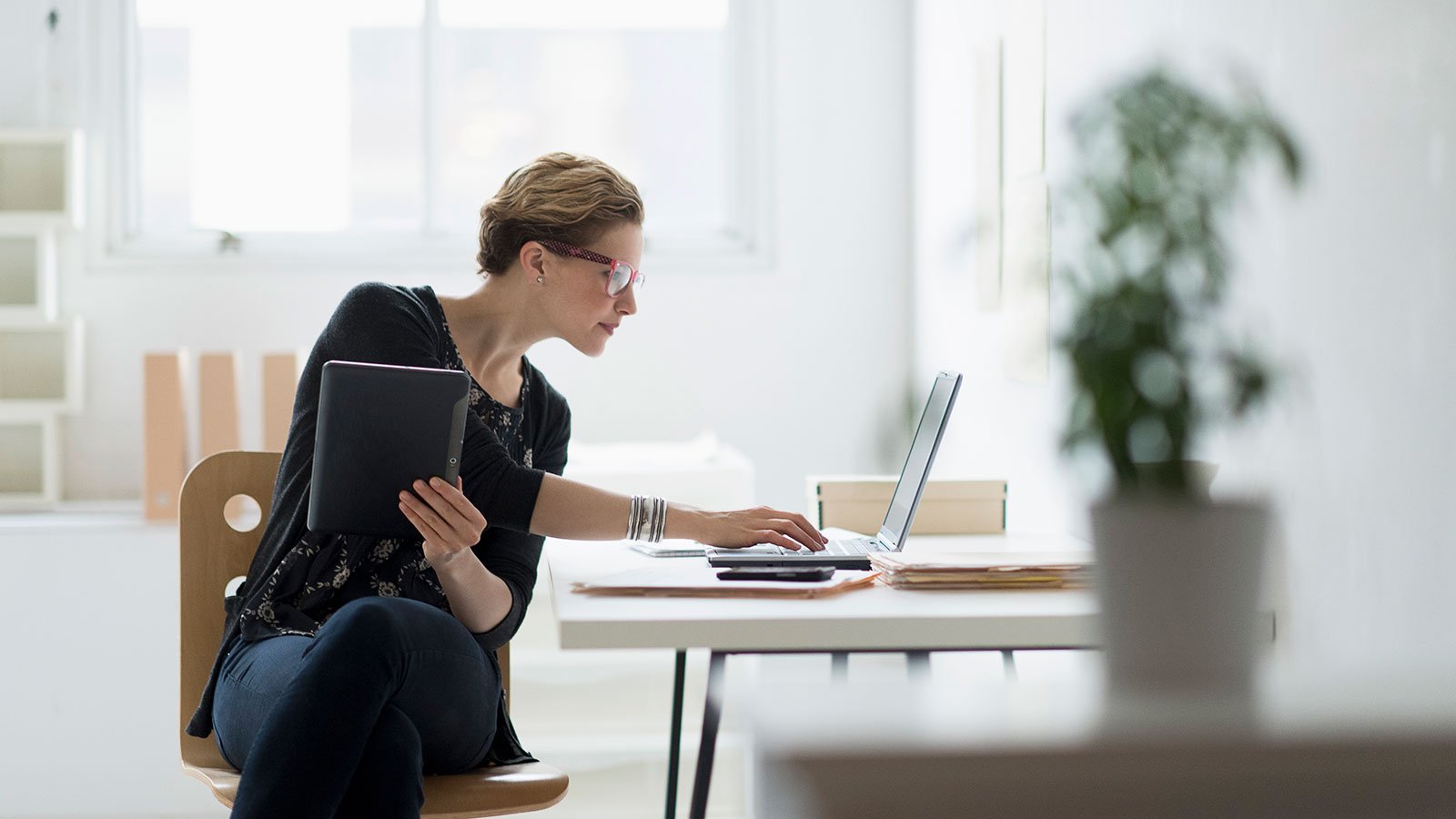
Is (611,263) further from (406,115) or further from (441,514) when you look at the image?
(406,115)

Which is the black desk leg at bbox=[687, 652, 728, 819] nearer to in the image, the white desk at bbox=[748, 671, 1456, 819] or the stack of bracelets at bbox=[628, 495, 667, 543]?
the stack of bracelets at bbox=[628, 495, 667, 543]

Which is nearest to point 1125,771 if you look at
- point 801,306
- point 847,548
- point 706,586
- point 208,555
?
point 706,586

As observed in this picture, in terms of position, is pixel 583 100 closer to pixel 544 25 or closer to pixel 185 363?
pixel 544 25

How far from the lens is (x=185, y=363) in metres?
3.08

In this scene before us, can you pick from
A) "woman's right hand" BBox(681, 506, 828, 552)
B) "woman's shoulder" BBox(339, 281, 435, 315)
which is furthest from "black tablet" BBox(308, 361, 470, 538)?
"woman's right hand" BBox(681, 506, 828, 552)

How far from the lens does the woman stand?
142 cm

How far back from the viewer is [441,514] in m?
1.56

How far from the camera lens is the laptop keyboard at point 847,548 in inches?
67.6

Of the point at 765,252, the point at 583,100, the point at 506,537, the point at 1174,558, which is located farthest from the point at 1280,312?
the point at 583,100

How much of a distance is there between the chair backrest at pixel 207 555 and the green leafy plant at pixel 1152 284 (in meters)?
1.21

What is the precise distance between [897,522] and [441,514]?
63 cm

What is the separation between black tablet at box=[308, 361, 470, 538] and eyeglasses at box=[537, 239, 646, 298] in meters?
0.39

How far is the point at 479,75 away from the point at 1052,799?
3089mm

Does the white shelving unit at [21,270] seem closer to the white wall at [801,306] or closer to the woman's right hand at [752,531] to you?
the white wall at [801,306]
